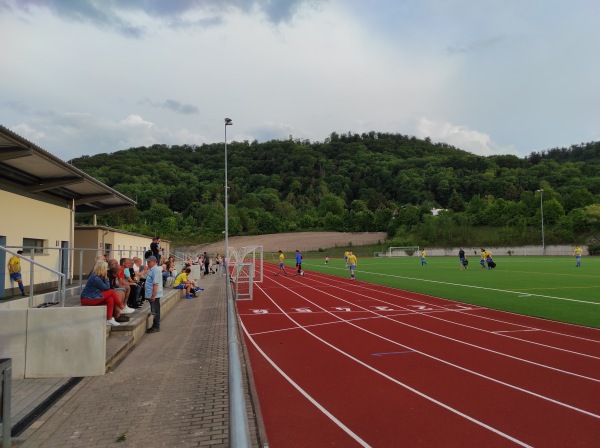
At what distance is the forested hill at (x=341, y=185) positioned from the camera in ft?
324

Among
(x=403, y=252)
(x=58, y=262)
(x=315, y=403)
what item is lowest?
(x=315, y=403)

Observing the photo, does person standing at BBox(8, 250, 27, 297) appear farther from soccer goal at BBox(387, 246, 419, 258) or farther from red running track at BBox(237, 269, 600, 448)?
soccer goal at BBox(387, 246, 419, 258)

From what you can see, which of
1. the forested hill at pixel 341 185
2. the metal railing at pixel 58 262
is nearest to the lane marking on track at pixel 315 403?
the metal railing at pixel 58 262

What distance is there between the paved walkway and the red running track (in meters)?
0.71

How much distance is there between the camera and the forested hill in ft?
324

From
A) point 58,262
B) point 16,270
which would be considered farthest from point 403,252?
point 16,270

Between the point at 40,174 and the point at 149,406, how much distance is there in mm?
12317

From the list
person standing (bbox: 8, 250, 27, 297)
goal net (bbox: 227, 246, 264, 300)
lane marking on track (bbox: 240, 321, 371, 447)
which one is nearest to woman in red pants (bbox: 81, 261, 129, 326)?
person standing (bbox: 8, 250, 27, 297)

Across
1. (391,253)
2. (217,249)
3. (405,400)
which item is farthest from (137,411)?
(217,249)

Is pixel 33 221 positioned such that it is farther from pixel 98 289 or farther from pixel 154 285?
pixel 98 289

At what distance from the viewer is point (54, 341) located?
22.5 feet

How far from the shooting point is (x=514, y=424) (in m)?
5.23

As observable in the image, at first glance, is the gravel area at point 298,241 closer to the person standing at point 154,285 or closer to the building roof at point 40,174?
the building roof at point 40,174

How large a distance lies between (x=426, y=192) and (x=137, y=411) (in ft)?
462
